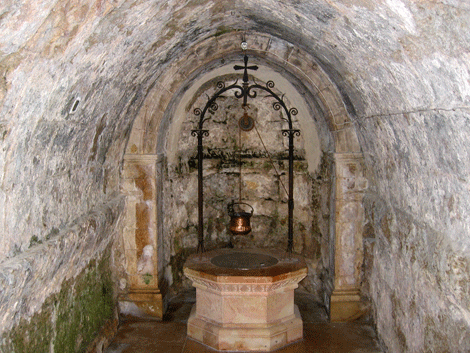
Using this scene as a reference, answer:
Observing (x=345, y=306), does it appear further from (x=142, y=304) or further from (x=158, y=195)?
(x=158, y=195)

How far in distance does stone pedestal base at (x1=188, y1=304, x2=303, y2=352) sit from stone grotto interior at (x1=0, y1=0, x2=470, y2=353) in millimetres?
240

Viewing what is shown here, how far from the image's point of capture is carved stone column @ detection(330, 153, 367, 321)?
4.84m

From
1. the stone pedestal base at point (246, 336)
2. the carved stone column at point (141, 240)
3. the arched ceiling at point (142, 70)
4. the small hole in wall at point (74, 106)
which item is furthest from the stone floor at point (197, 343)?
the small hole in wall at point (74, 106)

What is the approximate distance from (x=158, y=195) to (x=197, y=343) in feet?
5.11

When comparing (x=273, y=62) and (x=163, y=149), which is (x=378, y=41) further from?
(x=163, y=149)

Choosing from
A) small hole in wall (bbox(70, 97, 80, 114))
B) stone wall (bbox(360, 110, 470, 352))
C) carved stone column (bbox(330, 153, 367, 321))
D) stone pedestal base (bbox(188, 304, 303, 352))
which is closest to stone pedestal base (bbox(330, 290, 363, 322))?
carved stone column (bbox(330, 153, 367, 321))

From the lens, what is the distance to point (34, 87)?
2.32 metres

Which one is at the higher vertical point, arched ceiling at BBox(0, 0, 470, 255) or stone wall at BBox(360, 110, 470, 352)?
arched ceiling at BBox(0, 0, 470, 255)

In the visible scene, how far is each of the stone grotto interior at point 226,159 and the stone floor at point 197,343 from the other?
103 mm

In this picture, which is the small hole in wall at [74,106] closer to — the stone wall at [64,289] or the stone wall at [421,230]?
the stone wall at [64,289]

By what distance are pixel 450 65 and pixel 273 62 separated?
9.61 ft

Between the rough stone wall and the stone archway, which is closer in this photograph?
the stone archway

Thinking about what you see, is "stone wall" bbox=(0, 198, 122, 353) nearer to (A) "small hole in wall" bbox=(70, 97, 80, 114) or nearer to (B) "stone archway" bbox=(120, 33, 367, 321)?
(B) "stone archway" bbox=(120, 33, 367, 321)

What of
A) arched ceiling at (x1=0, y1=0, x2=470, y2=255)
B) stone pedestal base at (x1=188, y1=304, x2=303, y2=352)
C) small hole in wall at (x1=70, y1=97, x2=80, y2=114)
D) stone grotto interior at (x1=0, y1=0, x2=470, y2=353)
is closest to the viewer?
arched ceiling at (x1=0, y1=0, x2=470, y2=255)
